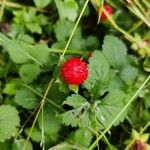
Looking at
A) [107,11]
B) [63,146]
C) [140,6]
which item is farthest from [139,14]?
[63,146]

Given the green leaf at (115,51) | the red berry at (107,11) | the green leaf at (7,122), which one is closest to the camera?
the green leaf at (7,122)

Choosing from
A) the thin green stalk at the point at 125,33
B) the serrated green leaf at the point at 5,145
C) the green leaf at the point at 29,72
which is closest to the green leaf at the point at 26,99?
the green leaf at the point at 29,72

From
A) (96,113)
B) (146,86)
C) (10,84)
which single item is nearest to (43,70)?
(10,84)

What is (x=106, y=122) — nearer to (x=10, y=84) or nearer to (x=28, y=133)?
(x=28, y=133)

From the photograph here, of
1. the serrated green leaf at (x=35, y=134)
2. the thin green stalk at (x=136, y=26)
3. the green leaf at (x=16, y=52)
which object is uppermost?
the thin green stalk at (x=136, y=26)

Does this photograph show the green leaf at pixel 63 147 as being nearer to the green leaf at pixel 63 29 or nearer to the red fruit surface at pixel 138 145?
the red fruit surface at pixel 138 145

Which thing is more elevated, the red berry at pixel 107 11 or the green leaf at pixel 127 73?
the red berry at pixel 107 11

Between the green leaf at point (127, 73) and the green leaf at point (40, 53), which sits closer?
the green leaf at point (40, 53)

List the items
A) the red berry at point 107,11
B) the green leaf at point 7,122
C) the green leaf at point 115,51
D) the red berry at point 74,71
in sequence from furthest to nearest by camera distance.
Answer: the red berry at point 107,11
the green leaf at point 115,51
the green leaf at point 7,122
the red berry at point 74,71
